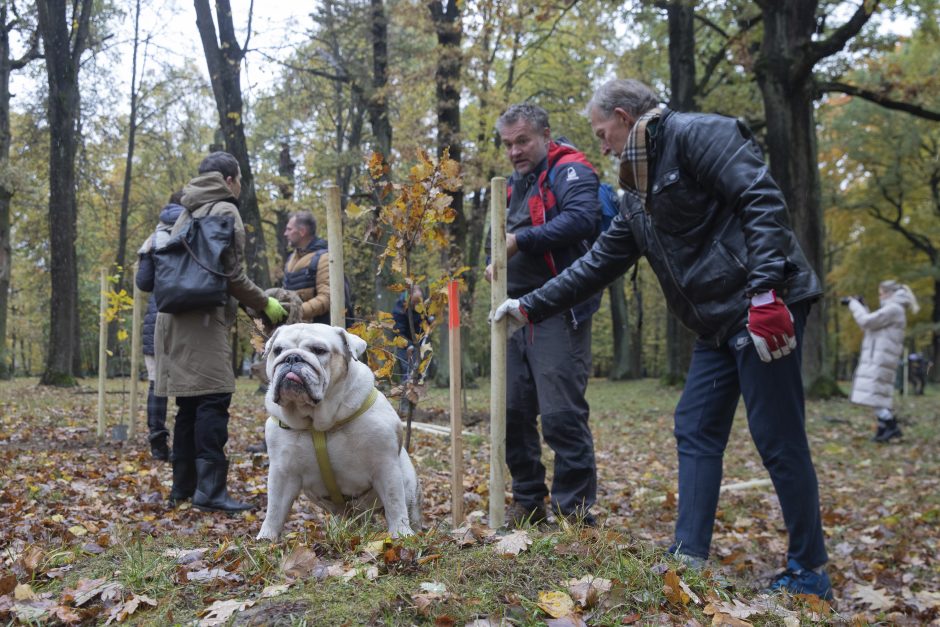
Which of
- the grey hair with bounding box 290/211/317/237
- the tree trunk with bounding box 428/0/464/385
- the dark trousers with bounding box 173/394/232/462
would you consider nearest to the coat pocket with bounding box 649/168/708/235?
the dark trousers with bounding box 173/394/232/462

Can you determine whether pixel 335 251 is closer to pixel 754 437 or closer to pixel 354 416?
pixel 354 416

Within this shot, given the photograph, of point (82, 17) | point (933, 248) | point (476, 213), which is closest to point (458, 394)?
point (82, 17)

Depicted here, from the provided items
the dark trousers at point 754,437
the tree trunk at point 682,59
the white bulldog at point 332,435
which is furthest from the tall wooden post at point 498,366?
the tree trunk at point 682,59

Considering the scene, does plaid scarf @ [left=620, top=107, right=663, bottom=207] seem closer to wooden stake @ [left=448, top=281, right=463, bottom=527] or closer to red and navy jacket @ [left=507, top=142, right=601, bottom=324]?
red and navy jacket @ [left=507, top=142, right=601, bottom=324]

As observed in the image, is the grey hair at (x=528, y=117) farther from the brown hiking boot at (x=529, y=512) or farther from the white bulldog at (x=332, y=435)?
the brown hiking boot at (x=529, y=512)

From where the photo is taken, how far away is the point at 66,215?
15383 millimetres

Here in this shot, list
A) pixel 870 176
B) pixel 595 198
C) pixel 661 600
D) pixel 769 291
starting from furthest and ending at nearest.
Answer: pixel 870 176
pixel 595 198
pixel 769 291
pixel 661 600

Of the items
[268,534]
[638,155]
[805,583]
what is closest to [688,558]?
[805,583]

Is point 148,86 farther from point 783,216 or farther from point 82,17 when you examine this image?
point 783,216

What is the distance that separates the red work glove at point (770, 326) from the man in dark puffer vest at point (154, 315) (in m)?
3.67

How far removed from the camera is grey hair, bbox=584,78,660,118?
3.71 meters

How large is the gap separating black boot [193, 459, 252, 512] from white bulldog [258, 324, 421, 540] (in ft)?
4.24

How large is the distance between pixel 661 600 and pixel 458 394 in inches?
66.4

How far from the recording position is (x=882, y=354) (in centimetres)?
1057
